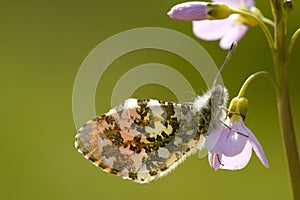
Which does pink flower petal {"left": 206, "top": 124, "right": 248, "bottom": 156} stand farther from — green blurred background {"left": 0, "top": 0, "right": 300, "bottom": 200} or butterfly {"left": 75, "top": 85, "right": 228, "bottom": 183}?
green blurred background {"left": 0, "top": 0, "right": 300, "bottom": 200}

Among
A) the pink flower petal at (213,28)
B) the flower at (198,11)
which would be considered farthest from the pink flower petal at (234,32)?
the flower at (198,11)

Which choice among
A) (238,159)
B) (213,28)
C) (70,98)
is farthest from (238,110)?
(70,98)

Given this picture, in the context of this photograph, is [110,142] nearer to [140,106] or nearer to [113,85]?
[140,106]

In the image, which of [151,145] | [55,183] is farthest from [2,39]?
[151,145]

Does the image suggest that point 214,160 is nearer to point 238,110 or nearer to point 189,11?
point 238,110

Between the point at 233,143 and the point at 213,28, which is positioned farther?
the point at 213,28

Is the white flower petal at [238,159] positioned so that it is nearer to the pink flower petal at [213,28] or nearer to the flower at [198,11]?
the flower at [198,11]
